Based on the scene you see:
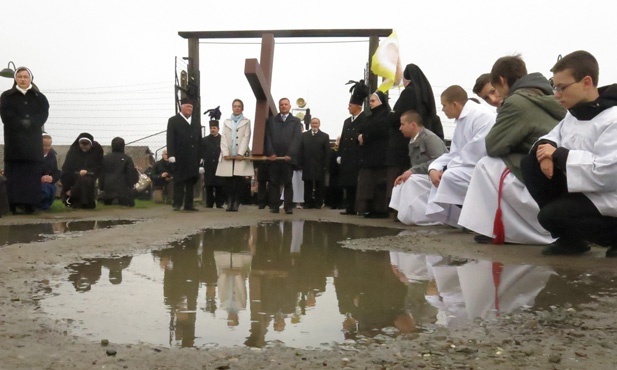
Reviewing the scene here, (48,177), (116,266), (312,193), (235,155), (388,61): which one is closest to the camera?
(116,266)

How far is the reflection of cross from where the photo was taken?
37.9ft

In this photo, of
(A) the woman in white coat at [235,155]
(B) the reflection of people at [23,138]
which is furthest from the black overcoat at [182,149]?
(B) the reflection of people at [23,138]

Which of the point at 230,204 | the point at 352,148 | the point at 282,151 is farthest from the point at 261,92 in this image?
the point at 230,204

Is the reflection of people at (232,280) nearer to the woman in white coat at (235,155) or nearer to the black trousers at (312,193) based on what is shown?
the woman in white coat at (235,155)

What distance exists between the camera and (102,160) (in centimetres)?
1343

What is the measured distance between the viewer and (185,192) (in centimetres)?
1211

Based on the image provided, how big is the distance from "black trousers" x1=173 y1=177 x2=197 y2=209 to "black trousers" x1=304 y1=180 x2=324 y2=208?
296 centimetres

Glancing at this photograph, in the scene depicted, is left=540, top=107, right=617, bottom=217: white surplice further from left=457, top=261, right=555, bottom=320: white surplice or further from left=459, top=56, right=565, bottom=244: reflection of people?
left=459, top=56, right=565, bottom=244: reflection of people

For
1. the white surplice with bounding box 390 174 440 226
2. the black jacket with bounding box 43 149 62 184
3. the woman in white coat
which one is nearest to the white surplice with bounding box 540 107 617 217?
the white surplice with bounding box 390 174 440 226

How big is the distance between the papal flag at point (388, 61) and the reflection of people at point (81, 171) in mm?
4759

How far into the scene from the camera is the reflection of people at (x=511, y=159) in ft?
20.0

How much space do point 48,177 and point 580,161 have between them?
8.08 meters

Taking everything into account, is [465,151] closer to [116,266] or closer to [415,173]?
[415,173]

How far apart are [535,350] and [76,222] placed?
678 cm
